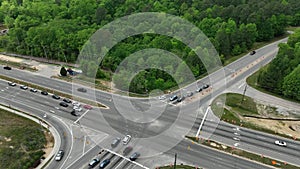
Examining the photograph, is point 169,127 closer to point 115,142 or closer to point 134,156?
point 134,156

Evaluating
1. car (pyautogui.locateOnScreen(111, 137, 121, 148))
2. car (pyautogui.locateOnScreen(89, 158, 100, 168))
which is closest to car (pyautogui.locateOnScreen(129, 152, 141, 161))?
car (pyautogui.locateOnScreen(111, 137, 121, 148))

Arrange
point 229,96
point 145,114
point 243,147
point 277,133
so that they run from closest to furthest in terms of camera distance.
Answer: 1. point 243,147
2. point 277,133
3. point 145,114
4. point 229,96

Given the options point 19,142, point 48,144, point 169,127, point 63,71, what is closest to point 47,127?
point 48,144

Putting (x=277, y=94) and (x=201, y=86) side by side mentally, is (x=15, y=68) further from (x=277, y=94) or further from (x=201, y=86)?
(x=277, y=94)

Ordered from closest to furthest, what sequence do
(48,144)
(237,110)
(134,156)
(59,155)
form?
(134,156), (59,155), (48,144), (237,110)

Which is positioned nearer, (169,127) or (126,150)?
(126,150)

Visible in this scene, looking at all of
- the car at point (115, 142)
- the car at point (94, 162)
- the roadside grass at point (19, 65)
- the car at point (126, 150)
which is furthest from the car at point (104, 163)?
the roadside grass at point (19, 65)

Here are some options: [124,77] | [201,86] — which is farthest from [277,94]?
[124,77]
